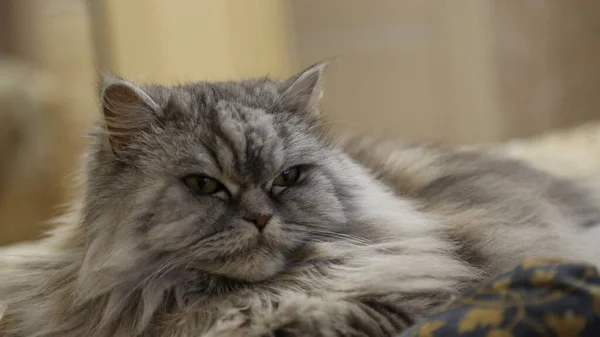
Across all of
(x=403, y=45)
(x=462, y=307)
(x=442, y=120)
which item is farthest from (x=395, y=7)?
(x=462, y=307)

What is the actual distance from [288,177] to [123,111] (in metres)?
0.31

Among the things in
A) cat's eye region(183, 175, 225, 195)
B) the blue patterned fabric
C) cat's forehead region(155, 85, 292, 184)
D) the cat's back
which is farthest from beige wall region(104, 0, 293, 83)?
the blue patterned fabric

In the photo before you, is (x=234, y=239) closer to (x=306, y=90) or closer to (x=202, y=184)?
(x=202, y=184)

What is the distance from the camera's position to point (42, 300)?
126 cm

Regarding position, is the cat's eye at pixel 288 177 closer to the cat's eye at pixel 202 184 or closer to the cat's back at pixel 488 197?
the cat's eye at pixel 202 184

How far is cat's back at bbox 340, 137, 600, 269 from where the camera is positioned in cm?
139

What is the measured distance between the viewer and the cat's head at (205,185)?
1132 mm

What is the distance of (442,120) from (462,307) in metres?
3.67

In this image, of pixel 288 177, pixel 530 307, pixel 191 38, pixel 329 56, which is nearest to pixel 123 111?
pixel 288 177

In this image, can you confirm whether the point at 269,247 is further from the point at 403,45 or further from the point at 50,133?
the point at 403,45

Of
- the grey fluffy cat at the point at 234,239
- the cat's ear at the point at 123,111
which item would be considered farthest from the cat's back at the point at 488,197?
the cat's ear at the point at 123,111

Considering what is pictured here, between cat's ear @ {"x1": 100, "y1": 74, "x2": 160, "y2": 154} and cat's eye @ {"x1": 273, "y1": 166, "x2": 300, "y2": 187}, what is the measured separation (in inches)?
9.7

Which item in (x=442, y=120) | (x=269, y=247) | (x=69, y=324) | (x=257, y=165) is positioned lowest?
(x=442, y=120)

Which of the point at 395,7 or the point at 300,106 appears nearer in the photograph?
the point at 300,106
